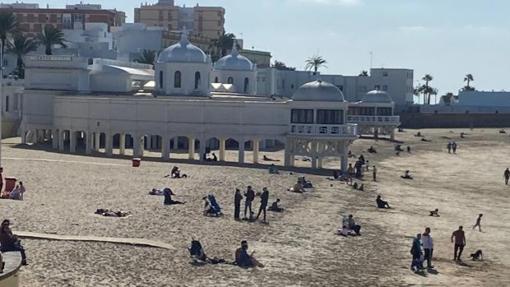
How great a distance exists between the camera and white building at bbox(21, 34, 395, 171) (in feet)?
178

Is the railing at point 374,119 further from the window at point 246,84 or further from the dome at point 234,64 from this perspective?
the dome at point 234,64

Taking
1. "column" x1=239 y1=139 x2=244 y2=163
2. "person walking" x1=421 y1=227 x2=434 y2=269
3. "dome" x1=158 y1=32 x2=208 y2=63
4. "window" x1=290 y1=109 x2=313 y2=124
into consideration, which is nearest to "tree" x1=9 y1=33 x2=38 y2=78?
"dome" x1=158 y1=32 x2=208 y2=63

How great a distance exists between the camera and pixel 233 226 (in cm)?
3177

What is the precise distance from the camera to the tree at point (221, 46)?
12800 centimetres

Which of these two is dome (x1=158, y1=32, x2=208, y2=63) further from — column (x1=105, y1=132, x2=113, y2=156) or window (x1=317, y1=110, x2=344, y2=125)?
window (x1=317, y1=110, x2=344, y2=125)

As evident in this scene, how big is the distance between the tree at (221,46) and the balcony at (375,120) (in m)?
33.6

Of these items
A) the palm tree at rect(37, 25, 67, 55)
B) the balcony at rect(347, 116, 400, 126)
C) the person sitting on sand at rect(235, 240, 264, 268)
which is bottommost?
the person sitting on sand at rect(235, 240, 264, 268)

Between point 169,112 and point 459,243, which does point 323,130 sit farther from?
point 459,243

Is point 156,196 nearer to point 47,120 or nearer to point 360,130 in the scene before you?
point 47,120

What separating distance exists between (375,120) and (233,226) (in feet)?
219

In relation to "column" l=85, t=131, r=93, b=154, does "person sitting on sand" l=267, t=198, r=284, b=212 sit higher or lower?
lower

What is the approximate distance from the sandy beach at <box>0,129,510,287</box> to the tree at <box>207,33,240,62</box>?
7156 cm

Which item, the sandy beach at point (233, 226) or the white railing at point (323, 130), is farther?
the white railing at point (323, 130)

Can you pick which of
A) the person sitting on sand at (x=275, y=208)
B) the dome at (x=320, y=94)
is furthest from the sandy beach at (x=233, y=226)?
the dome at (x=320, y=94)
